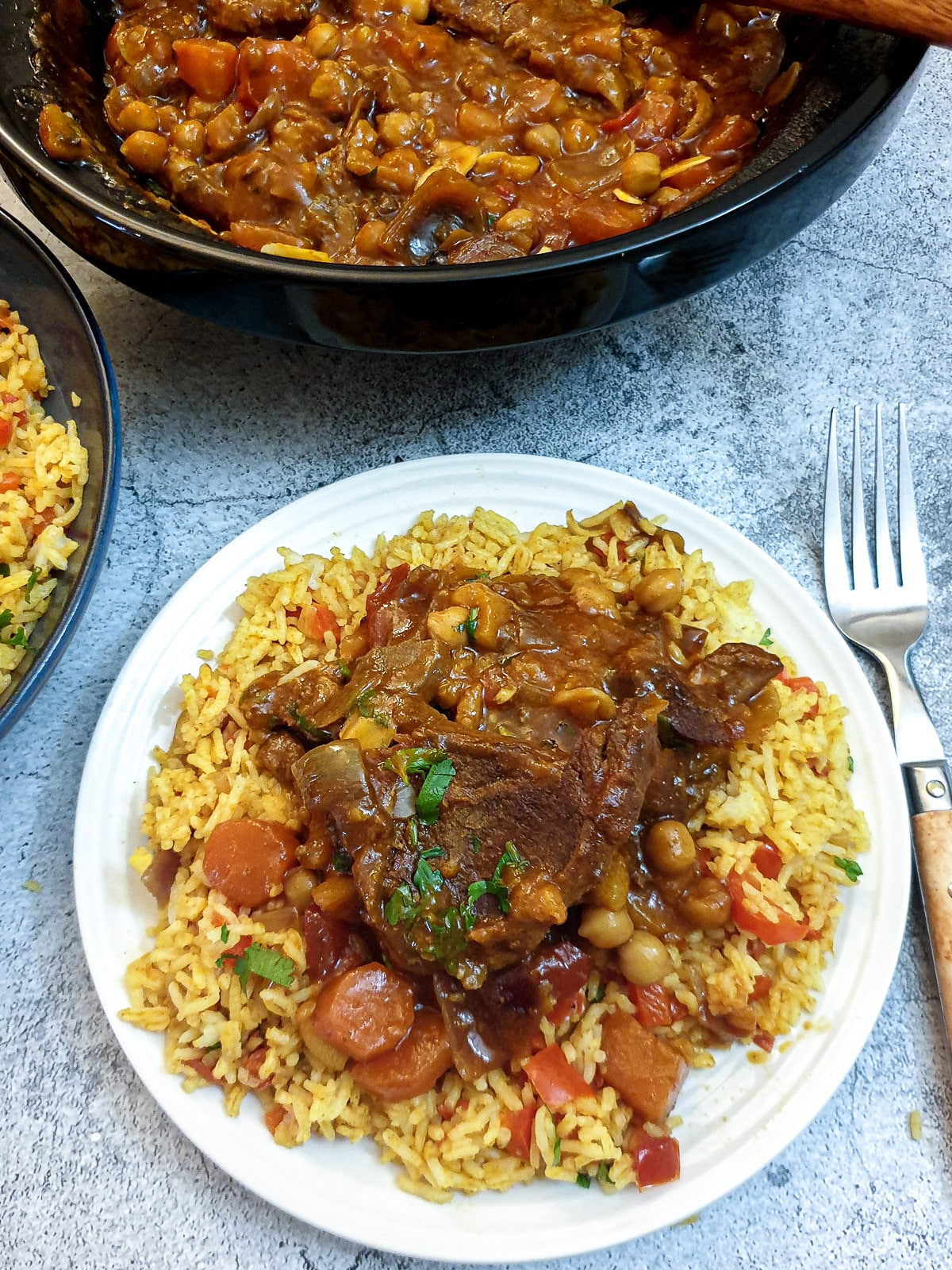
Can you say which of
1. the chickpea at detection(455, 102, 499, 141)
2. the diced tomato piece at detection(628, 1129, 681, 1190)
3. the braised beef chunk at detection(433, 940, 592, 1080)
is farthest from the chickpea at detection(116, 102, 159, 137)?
the diced tomato piece at detection(628, 1129, 681, 1190)

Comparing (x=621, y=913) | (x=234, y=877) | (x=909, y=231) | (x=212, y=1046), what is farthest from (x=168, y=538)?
(x=909, y=231)

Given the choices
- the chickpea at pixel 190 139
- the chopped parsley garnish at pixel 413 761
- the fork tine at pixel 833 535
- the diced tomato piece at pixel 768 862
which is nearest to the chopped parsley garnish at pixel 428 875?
the chopped parsley garnish at pixel 413 761

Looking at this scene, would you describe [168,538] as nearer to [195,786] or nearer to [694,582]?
[195,786]

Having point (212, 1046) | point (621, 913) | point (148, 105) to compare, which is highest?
point (148, 105)

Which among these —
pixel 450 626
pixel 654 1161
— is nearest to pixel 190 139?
pixel 450 626

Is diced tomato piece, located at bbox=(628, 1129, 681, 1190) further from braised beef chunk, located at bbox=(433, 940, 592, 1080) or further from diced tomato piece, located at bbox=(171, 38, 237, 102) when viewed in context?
diced tomato piece, located at bbox=(171, 38, 237, 102)

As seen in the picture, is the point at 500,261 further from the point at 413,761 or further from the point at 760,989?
the point at 760,989

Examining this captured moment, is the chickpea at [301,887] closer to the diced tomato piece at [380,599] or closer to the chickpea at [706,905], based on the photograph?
the diced tomato piece at [380,599]
